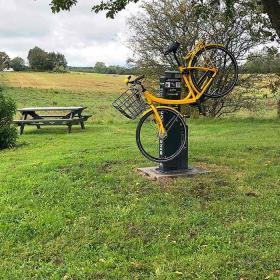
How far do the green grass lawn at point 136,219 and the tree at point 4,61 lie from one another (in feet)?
256

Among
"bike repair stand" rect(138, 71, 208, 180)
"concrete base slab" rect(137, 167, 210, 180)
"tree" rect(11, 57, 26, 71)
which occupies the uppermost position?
"tree" rect(11, 57, 26, 71)

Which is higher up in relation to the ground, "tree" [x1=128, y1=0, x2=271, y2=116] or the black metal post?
Result: "tree" [x1=128, y1=0, x2=271, y2=116]

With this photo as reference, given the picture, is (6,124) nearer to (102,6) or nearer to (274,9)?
(102,6)

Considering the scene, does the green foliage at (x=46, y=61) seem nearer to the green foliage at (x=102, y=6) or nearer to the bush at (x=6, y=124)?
the bush at (x=6, y=124)

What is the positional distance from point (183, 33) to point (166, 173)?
1178 cm

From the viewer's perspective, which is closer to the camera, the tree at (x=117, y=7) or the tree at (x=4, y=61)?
the tree at (x=117, y=7)

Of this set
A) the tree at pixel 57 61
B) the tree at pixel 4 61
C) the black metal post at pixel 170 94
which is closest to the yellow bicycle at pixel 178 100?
the black metal post at pixel 170 94

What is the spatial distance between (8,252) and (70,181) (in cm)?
229

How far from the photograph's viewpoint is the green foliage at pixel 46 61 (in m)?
81.1

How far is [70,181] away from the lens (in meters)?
6.52

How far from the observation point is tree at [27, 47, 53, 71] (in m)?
81.4

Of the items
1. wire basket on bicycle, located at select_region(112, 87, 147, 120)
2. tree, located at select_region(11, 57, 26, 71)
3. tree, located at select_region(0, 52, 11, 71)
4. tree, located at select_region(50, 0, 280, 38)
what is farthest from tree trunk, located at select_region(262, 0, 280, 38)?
tree, located at select_region(11, 57, 26, 71)

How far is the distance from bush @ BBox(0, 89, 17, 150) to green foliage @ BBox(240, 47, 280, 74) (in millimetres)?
9498

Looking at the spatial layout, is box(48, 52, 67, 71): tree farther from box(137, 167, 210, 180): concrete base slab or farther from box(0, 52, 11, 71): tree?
box(137, 167, 210, 180): concrete base slab
